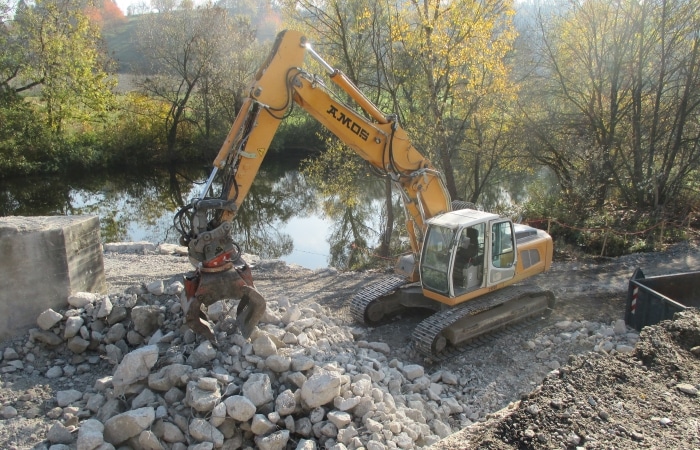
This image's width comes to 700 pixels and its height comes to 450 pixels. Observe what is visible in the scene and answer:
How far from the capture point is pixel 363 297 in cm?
848

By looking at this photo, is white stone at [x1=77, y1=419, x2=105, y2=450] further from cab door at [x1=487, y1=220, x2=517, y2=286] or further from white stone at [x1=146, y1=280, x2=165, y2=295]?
cab door at [x1=487, y1=220, x2=517, y2=286]

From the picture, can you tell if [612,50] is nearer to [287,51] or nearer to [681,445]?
[287,51]

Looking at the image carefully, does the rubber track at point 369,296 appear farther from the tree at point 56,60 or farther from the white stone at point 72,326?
the tree at point 56,60

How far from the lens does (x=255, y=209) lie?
2173 cm

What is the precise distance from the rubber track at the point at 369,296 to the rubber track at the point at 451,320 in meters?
0.93

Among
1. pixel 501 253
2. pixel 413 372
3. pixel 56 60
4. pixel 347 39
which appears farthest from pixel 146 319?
pixel 56 60

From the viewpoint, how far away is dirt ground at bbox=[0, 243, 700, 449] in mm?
4836

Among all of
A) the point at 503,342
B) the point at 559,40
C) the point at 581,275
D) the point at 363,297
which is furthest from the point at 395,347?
the point at 559,40

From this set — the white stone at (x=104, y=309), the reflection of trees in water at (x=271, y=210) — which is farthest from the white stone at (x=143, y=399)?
the reflection of trees in water at (x=271, y=210)

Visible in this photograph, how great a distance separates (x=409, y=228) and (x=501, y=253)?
4.74ft

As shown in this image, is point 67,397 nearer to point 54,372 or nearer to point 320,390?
point 54,372

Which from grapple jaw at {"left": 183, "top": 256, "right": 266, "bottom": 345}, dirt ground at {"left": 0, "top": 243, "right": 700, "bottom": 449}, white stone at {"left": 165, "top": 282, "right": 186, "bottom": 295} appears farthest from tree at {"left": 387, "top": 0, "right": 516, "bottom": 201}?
grapple jaw at {"left": 183, "top": 256, "right": 266, "bottom": 345}

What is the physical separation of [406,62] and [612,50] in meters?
5.51

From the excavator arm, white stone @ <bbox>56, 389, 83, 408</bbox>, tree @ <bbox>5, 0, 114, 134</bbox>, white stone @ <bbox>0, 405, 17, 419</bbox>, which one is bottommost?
white stone @ <bbox>0, 405, 17, 419</bbox>
